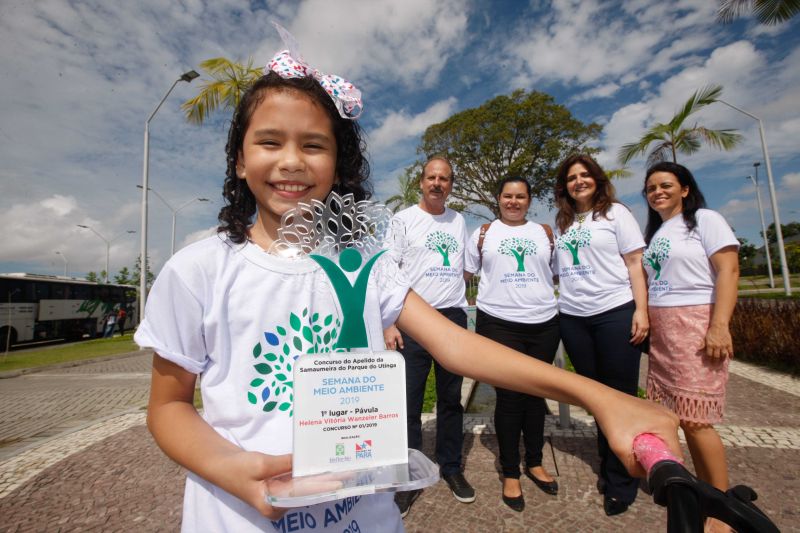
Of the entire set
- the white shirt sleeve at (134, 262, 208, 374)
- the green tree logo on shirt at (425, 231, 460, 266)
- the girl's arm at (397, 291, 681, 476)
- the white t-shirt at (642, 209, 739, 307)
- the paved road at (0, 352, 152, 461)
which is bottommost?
the paved road at (0, 352, 152, 461)

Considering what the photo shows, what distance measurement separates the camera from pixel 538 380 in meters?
0.83

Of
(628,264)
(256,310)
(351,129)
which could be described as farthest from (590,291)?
(256,310)

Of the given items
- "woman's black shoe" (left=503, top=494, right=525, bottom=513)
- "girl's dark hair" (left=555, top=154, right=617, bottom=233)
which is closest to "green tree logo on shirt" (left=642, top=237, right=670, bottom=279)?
"girl's dark hair" (left=555, top=154, right=617, bottom=233)

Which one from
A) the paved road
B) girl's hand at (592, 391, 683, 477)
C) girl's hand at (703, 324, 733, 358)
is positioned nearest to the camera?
girl's hand at (592, 391, 683, 477)

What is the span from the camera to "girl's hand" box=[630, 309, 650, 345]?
8.74ft

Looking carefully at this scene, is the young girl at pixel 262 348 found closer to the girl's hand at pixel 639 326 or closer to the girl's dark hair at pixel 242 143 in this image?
the girl's dark hair at pixel 242 143

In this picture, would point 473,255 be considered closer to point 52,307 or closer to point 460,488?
point 460,488

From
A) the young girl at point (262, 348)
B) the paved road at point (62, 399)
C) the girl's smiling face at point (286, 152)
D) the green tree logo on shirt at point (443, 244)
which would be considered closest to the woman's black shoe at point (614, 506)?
the green tree logo on shirt at point (443, 244)

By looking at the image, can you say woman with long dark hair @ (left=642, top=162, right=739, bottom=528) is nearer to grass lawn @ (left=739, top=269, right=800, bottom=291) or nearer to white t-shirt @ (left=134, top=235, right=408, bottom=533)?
white t-shirt @ (left=134, top=235, right=408, bottom=533)

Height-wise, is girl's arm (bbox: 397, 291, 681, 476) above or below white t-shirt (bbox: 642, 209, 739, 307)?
below

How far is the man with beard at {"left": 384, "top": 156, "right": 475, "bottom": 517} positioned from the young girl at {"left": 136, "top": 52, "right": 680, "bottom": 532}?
1.68 metres

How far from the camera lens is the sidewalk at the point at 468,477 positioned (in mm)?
2570

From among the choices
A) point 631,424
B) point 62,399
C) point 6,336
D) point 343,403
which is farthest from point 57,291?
point 631,424

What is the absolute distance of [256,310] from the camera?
0.96 m
